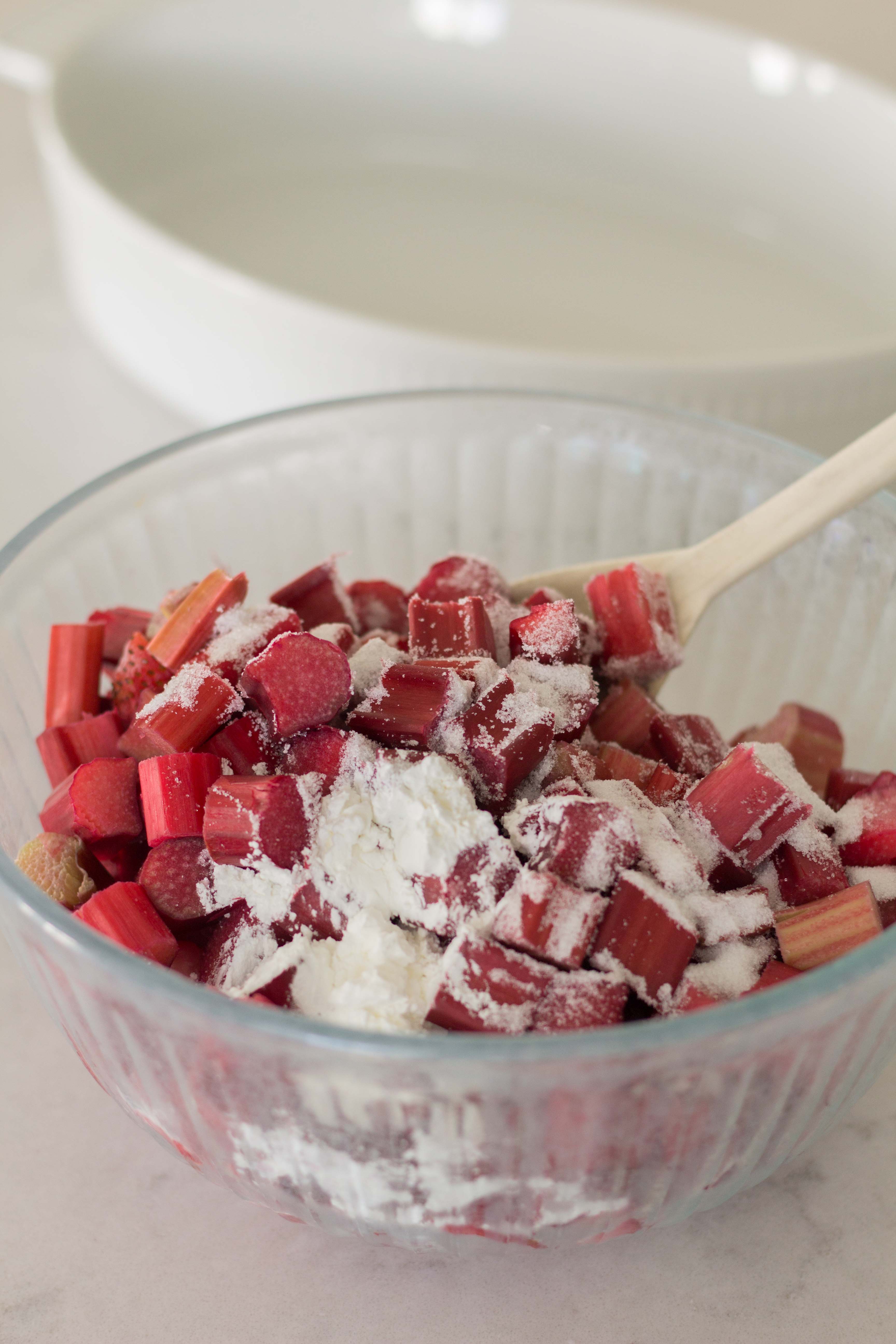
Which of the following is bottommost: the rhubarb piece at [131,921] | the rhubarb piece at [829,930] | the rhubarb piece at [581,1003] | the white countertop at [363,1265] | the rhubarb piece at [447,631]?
the white countertop at [363,1265]

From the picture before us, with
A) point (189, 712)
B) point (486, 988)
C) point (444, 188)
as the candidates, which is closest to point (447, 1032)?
point (486, 988)

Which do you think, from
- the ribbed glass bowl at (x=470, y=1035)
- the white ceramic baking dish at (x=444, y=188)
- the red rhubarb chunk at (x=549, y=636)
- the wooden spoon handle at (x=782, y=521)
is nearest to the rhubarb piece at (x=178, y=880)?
the ribbed glass bowl at (x=470, y=1035)

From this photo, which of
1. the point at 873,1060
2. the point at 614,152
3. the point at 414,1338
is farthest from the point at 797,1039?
the point at 614,152

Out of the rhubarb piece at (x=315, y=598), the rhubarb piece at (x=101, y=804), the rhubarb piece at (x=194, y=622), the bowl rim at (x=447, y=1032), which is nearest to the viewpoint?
the bowl rim at (x=447, y=1032)

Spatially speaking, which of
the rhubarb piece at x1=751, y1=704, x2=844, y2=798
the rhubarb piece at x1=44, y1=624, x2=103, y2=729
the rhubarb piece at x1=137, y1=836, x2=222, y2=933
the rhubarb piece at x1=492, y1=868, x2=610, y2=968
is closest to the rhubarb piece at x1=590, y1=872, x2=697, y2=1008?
the rhubarb piece at x1=492, y1=868, x2=610, y2=968

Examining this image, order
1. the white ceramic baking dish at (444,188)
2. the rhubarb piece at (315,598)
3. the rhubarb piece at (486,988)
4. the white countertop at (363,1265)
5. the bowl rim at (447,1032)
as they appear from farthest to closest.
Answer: the white ceramic baking dish at (444,188), the rhubarb piece at (315,598), the white countertop at (363,1265), the rhubarb piece at (486,988), the bowl rim at (447,1032)

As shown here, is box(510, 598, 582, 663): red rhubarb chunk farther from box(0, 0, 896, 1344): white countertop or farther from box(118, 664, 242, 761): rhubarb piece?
box(0, 0, 896, 1344): white countertop

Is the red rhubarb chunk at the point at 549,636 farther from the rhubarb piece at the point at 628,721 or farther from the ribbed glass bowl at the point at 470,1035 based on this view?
the ribbed glass bowl at the point at 470,1035
